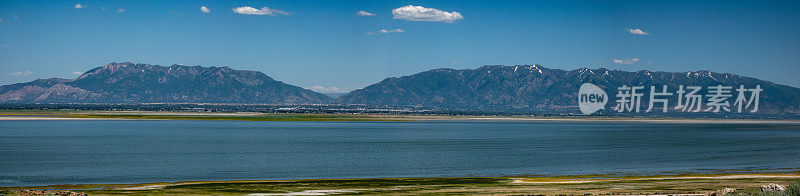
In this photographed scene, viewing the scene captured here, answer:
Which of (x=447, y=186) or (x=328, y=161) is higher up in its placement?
(x=447, y=186)

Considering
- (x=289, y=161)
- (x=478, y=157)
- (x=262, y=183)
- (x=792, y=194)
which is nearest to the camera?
(x=792, y=194)

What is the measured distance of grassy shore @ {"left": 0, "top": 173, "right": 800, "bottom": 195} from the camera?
35.6 metres

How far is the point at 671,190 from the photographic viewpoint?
116 ft

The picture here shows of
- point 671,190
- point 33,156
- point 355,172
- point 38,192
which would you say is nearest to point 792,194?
point 671,190

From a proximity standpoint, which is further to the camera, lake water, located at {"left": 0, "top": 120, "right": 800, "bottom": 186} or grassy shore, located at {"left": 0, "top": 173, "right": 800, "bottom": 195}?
lake water, located at {"left": 0, "top": 120, "right": 800, "bottom": 186}

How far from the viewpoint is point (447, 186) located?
39.2m

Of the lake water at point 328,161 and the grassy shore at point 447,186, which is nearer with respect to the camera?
the grassy shore at point 447,186

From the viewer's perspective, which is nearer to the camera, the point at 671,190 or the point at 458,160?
the point at 671,190

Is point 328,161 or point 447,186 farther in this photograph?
point 328,161

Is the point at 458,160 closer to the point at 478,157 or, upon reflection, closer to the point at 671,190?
the point at 478,157

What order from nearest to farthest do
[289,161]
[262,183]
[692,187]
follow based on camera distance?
1. [692,187]
2. [262,183]
3. [289,161]

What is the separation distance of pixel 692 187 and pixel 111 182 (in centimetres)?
3117

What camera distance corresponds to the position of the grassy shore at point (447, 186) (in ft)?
117

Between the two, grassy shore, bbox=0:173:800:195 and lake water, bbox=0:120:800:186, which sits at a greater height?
grassy shore, bbox=0:173:800:195
